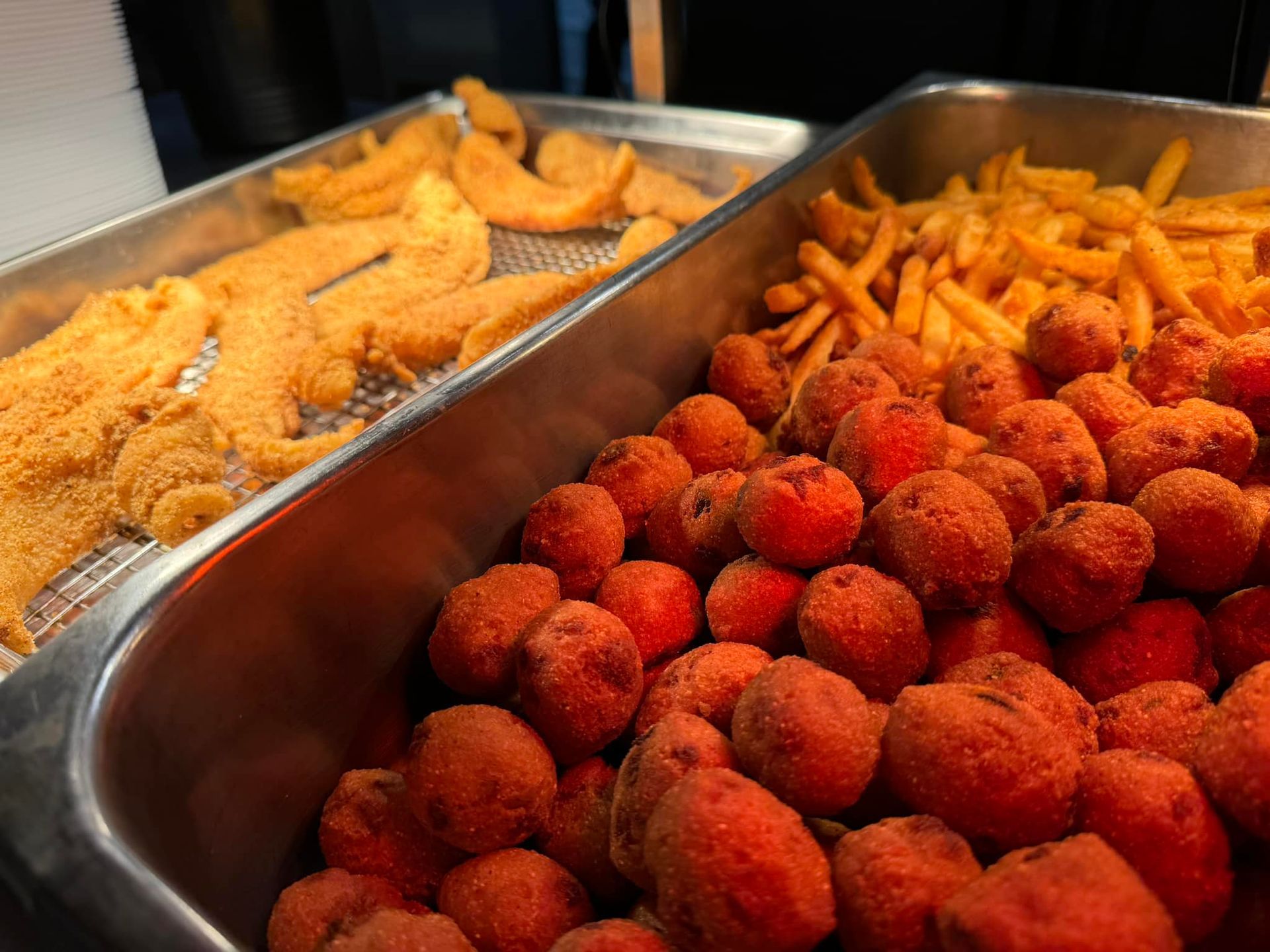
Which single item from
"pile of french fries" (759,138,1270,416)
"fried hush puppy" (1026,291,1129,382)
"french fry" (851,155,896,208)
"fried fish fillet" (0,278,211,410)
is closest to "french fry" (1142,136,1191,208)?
"pile of french fries" (759,138,1270,416)

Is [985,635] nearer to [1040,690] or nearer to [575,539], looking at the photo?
[1040,690]

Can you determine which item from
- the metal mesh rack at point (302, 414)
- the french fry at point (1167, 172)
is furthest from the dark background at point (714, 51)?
the metal mesh rack at point (302, 414)

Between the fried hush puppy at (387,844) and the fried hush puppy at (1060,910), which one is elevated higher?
the fried hush puppy at (1060,910)

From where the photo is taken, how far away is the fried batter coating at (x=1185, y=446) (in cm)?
132

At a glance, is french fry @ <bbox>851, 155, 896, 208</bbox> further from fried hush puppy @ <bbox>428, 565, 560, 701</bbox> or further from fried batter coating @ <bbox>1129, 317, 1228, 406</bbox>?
fried hush puppy @ <bbox>428, 565, 560, 701</bbox>

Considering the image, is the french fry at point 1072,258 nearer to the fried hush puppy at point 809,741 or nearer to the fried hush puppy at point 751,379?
the fried hush puppy at point 751,379

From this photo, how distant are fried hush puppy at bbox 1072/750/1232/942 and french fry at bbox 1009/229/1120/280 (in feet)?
4.47

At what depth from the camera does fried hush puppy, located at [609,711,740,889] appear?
99cm

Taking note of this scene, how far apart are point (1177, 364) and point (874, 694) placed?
89 centimetres

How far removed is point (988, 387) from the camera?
5.44 ft

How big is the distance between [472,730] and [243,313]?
1.63m

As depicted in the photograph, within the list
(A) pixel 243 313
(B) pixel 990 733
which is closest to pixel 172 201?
(A) pixel 243 313

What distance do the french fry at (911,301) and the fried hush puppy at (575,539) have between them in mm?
852

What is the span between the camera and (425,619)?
1.43 m
